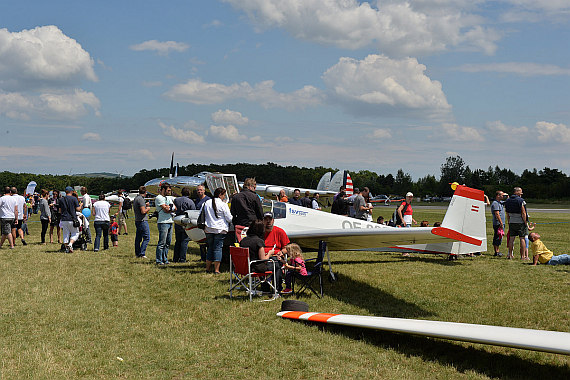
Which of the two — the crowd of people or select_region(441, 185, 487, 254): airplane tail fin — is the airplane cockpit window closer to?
the crowd of people

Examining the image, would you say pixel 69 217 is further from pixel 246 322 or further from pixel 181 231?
pixel 246 322

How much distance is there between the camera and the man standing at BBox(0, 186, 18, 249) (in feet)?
39.8

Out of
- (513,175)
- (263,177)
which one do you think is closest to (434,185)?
(513,175)

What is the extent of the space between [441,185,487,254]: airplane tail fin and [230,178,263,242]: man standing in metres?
3.84

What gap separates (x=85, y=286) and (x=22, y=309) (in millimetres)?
1543

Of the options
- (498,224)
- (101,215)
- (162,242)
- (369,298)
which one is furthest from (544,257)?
(101,215)

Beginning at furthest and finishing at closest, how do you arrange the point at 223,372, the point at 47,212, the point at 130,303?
the point at 47,212
the point at 130,303
the point at 223,372

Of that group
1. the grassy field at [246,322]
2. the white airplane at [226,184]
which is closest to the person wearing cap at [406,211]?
the grassy field at [246,322]

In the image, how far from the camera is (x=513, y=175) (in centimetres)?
12238

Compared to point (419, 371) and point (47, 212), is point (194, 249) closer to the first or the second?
point (47, 212)

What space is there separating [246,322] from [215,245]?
10.5 feet

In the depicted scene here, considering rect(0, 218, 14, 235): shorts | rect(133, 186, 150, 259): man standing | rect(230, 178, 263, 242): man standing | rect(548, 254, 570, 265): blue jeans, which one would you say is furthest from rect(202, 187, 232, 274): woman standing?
rect(0, 218, 14, 235): shorts

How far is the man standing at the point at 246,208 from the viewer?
782cm

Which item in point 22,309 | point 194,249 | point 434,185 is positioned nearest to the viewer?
point 22,309
